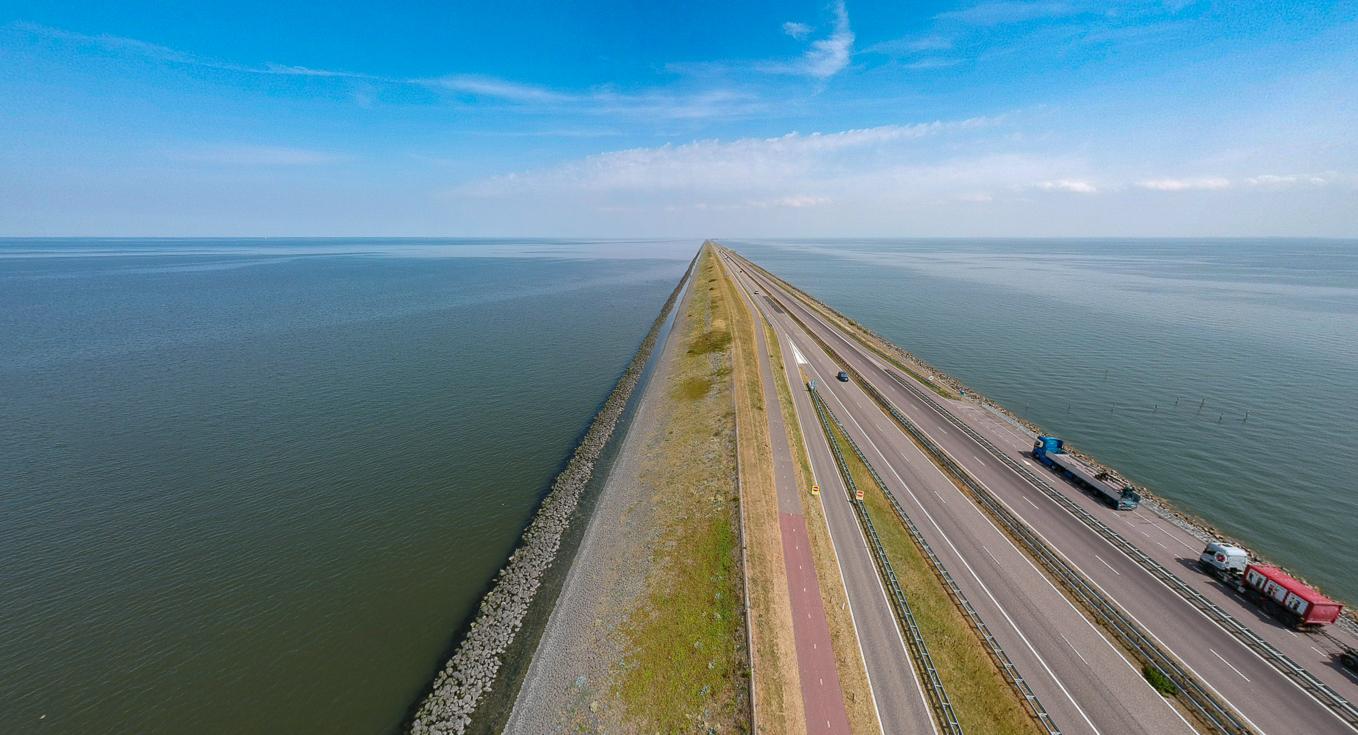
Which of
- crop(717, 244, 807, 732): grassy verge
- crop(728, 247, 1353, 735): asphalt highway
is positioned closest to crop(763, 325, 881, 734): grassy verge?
crop(717, 244, 807, 732): grassy verge

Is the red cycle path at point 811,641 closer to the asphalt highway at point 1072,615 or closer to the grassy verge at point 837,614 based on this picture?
the grassy verge at point 837,614

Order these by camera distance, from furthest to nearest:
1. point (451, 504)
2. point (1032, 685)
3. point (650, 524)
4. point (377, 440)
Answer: point (377, 440) → point (451, 504) → point (650, 524) → point (1032, 685)

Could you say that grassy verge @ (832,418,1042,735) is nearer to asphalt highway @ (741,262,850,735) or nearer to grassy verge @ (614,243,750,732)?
asphalt highway @ (741,262,850,735)

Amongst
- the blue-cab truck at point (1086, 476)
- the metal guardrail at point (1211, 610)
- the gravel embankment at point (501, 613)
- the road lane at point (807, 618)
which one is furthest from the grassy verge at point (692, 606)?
the blue-cab truck at point (1086, 476)

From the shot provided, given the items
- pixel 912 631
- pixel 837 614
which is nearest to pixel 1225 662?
pixel 912 631

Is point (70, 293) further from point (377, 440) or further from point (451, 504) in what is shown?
point (451, 504)

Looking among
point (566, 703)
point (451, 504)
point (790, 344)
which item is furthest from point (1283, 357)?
point (451, 504)

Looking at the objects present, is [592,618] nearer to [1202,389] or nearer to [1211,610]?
[1211,610]
